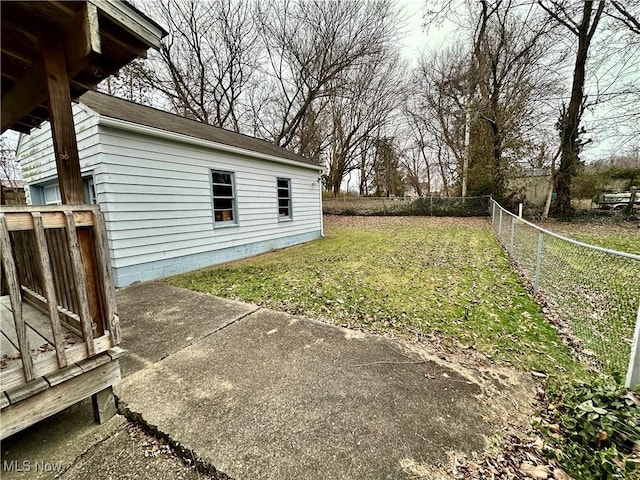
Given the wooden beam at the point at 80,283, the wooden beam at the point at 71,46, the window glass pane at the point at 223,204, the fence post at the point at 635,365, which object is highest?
the wooden beam at the point at 71,46

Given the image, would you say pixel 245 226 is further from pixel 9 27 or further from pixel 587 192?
pixel 587 192

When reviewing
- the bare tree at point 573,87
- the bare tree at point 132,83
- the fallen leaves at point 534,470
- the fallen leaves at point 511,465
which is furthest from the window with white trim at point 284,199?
the bare tree at point 573,87

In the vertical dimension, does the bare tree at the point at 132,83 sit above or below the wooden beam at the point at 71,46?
above

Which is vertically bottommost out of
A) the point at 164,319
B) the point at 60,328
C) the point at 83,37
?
the point at 164,319

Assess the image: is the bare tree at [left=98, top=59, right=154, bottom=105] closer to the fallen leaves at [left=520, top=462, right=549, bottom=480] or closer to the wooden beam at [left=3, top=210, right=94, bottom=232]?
the wooden beam at [left=3, top=210, right=94, bottom=232]

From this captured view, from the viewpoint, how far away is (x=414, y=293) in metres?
4.43

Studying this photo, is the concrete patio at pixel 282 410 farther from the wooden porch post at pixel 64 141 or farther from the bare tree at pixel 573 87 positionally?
the bare tree at pixel 573 87

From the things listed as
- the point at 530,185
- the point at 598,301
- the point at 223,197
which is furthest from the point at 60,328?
the point at 530,185

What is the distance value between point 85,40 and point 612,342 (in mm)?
4952

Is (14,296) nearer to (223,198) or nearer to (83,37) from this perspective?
(83,37)

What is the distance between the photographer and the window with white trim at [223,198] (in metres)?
6.78

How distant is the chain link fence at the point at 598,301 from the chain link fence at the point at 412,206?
13482 millimetres

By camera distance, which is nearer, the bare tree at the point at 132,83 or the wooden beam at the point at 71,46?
the wooden beam at the point at 71,46

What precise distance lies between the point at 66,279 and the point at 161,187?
412 cm
